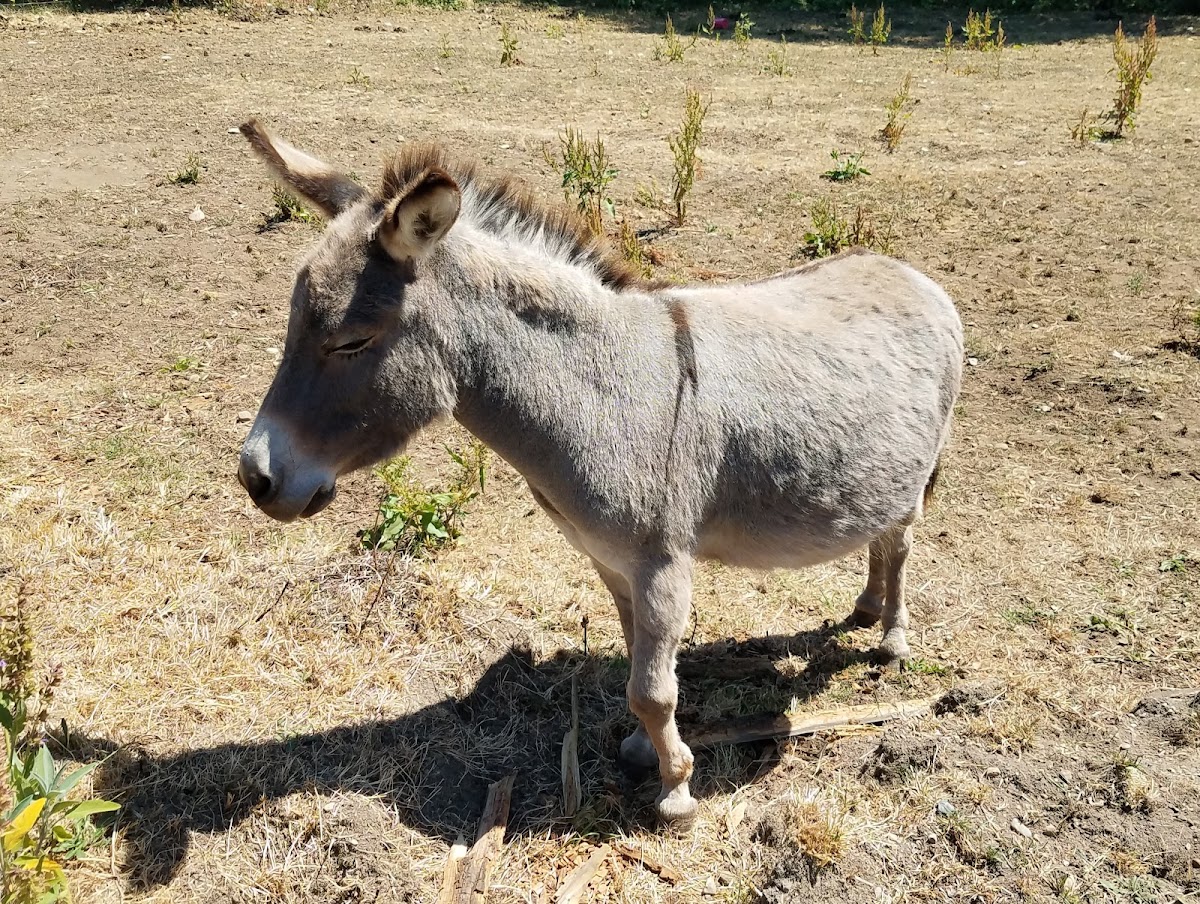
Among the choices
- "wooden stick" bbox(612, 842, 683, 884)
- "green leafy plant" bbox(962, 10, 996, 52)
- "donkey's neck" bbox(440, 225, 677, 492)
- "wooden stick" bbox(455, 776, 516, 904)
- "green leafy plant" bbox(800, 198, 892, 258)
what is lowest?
"wooden stick" bbox(612, 842, 683, 884)

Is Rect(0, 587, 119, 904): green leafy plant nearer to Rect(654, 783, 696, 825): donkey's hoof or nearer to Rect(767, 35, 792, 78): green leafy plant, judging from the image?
Rect(654, 783, 696, 825): donkey's hoof

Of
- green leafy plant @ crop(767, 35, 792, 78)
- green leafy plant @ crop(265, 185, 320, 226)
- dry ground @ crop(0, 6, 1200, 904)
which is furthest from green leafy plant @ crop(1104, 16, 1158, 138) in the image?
green leafy plant @ crop(265, 185, 320, 226)

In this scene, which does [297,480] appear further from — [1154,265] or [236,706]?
[1154,265]

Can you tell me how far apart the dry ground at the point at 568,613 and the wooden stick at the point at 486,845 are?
0.07m

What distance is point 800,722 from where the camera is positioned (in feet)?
11.5

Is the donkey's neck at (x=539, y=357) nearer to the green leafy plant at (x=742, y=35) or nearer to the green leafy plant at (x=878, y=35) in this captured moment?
the green leafy plant at (x=742, y=35)

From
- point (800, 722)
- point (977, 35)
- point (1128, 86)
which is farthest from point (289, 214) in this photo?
point (977, 35)

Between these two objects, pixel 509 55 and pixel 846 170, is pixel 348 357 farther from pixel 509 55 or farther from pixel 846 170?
pixel 509 55

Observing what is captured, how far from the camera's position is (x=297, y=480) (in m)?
2.42

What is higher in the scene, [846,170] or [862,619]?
[846,170]

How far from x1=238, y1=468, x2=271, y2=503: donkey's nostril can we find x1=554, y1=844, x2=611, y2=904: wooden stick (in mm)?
1685

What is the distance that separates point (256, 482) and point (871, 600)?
298 cm

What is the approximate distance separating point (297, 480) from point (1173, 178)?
33.1ft

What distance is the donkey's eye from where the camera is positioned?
2.43 meters
